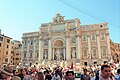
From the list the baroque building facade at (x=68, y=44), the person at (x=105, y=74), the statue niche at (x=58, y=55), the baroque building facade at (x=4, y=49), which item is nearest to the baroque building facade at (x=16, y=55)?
the baroque building facade at (x=4, y=49)

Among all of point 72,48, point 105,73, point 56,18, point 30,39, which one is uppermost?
point 56,18

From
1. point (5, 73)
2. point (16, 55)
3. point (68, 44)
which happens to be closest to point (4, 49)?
point (16, 55)

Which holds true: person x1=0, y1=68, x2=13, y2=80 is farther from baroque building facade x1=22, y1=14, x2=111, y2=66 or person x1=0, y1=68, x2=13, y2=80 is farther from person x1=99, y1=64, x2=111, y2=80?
baroque building facade x1=22, y1=14, x2=111, y2=66

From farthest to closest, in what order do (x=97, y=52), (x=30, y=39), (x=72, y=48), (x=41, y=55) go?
(x=30, y=39) < (x=41, y=55) < (x=72, y=48) < (x=97, y=52)

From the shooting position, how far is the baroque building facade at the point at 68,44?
33938 mm

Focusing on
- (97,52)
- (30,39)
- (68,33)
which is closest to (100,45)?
(97,52)

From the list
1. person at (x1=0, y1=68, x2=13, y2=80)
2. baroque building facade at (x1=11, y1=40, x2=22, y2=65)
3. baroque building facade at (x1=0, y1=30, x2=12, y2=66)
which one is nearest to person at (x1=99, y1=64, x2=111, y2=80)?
person at (x1=0, y1=68, x2=13, y2=80)

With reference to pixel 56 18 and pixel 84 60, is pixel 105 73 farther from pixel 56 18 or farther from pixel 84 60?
pixel 56 18

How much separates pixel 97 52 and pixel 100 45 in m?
1.80

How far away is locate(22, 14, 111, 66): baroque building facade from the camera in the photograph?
111 feet

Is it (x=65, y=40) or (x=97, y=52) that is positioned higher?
(x=65, y=40)

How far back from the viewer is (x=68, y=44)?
36.7 meters

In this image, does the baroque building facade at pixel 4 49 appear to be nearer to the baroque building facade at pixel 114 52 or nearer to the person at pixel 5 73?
the baroque building facade at pixel 114 52

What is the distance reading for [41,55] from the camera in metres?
39.2
